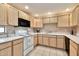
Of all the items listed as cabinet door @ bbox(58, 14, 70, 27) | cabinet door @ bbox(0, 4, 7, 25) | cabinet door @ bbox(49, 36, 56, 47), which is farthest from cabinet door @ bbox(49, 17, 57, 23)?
cabinet door @ bbox(0, 4, 7, 25)

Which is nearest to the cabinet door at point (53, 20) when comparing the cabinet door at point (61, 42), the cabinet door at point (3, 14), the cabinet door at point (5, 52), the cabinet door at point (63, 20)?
the cabinet door at point (63, 20)

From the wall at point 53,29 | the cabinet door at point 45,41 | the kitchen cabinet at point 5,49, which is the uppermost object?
the wall at point 53,29

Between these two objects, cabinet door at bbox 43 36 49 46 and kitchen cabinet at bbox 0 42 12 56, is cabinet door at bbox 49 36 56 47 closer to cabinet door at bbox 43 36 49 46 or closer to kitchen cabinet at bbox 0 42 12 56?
cabinet door at bbox 43 36 49 46

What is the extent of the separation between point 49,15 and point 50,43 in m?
1.79

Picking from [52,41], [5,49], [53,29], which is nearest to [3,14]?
Answer: [5,49]

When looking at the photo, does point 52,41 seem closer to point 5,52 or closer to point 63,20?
point 63,20

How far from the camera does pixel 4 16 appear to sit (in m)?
2.69

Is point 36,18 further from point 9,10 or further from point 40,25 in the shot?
point 9,10

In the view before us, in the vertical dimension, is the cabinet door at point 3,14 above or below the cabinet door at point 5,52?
above

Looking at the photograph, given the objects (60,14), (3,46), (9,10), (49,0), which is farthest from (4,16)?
(60,14)

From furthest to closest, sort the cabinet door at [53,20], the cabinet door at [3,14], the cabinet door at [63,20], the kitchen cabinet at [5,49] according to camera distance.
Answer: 1. the cabinet door at [53,20]
2. the cabinet door at [63,20]
3. the cabinet door at [3,14]
4. the kitchen cabinet at [5,49]

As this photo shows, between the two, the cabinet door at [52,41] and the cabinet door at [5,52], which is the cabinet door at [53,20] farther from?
the cabinet door at [5,52]

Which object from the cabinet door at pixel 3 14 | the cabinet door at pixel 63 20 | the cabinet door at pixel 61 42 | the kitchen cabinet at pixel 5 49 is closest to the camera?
the kitchen cabinet at pixel 5 49

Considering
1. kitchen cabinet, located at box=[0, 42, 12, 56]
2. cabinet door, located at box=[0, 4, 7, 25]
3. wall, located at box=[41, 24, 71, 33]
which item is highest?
cabinet door, located at box=[0, 4, 7, 25]
